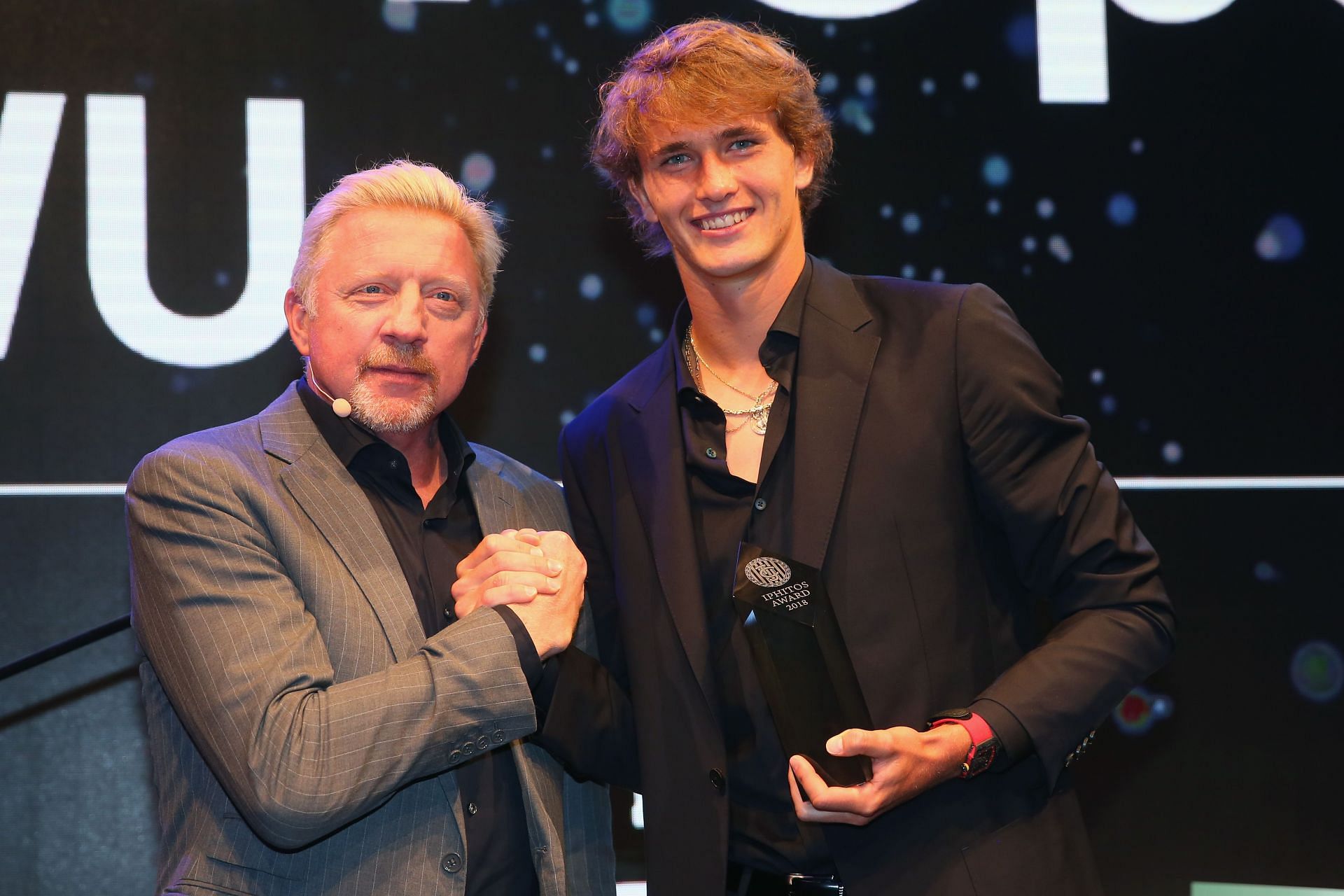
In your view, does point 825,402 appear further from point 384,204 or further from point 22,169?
point 22,169

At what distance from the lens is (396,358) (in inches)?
92.7

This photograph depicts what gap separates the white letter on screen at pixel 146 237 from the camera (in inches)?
130

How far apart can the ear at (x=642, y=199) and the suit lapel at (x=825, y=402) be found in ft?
1.40

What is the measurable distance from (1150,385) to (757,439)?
1729 mm

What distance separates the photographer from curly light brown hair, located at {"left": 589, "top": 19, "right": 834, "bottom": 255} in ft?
7.61

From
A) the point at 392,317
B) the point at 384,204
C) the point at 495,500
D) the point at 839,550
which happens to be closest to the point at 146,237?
the point at 384,204

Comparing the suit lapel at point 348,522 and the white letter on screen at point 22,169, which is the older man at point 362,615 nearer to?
the suit lapel at point 348,522

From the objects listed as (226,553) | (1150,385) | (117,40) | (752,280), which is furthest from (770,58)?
(117,40)

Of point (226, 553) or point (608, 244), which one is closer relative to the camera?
point (226, 553)

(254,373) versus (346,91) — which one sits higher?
(346,91)

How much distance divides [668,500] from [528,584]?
0.97 ft

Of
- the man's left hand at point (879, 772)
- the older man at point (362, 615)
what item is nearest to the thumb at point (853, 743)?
the man's left hand at point (879, 772)

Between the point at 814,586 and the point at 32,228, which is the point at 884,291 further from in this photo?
the point at 32,228

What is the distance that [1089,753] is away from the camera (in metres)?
3.47
